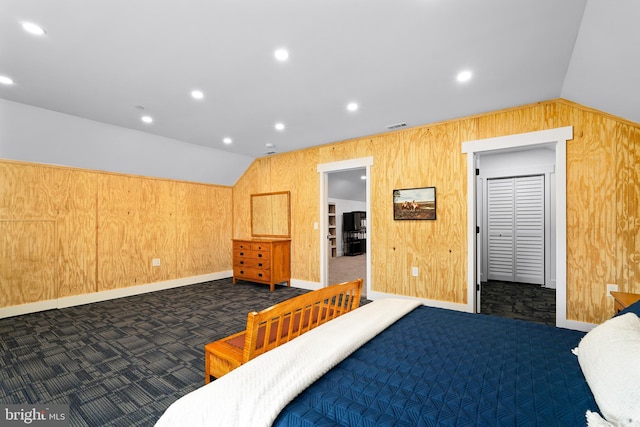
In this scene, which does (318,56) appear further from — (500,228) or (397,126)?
(500,228)

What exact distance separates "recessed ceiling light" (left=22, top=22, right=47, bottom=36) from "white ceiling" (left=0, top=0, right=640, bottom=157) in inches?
1.4

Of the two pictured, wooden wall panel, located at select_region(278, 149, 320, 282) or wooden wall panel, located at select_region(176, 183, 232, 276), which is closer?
wooden wall panel, located at select_region(278, 149, 320, 282)

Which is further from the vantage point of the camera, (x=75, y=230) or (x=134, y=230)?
(x=134, y=230)

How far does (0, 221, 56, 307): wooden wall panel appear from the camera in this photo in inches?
142

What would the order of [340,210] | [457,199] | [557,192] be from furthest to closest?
[340,210] < [457,199] < [557,192]

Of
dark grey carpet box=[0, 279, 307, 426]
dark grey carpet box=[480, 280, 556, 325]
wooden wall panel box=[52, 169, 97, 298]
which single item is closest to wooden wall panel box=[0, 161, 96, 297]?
wooden wall panel box=[52, 169, 97, 298]

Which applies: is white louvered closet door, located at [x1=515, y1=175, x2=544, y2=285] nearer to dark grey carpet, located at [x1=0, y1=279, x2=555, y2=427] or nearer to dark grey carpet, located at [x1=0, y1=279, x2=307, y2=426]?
dark grey carpet, located at [x1=0, y1=279, x2=555, y2=427]

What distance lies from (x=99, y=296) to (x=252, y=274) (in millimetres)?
2369

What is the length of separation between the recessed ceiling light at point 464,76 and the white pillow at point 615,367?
2.21 metres

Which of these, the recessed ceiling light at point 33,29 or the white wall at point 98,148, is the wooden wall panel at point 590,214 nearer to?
the recessed ceiling light at point 33,29

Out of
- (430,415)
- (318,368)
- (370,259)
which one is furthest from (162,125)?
(430,415)

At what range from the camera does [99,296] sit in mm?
4332

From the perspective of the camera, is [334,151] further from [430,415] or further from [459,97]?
[430,415]

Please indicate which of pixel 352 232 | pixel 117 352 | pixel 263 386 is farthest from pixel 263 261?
pixel 352 232
